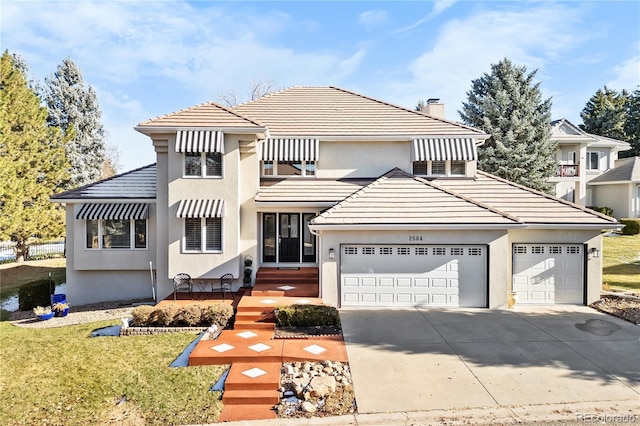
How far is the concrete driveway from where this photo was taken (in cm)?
796

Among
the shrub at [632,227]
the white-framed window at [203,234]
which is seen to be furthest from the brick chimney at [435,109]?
the shrub at [632,227]

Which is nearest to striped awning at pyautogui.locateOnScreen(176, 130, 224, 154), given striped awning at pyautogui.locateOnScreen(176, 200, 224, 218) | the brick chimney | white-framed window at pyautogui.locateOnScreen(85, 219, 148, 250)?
striped awning at pyautogui.locateOnScreen(176, 200, 224, 218)

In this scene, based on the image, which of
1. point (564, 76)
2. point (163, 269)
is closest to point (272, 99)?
point (163, 269)

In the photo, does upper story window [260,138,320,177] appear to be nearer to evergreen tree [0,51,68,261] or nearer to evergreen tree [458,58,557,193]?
evergreen tree [458,58,557,193]

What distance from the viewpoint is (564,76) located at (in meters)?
20.3

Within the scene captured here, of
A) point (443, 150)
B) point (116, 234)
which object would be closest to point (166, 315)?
point (116, 234)

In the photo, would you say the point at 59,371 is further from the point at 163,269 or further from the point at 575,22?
the point at 575,22

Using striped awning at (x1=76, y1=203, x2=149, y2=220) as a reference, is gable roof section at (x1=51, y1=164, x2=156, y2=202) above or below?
above

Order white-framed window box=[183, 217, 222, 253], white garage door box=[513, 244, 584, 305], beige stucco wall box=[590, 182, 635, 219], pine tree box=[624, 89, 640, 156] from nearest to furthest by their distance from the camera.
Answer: white garage door box=[513, 244, 584, 305] < white-framed window box=[183, 217, 222, 253] < beige stucco wall box=[590, 182, 635, 219] < pine tree box=[624, 89, 640, 156]

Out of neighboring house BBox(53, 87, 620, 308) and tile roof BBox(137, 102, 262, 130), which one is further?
tile roof BBox(137, 102, 262, 130)

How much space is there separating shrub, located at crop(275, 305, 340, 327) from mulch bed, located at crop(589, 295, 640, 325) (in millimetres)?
10749

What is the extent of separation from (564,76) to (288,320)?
20.1m

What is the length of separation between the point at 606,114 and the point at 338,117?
168ft

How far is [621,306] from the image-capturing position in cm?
1479
